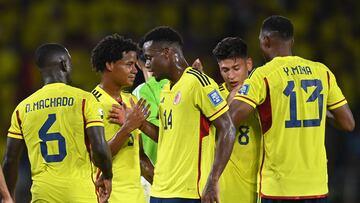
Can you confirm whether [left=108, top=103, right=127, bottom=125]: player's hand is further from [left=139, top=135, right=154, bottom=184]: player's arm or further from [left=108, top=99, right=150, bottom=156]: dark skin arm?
[left=139, top=135, right=154, bottom=184]: player's arm


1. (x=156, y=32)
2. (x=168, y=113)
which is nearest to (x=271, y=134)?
(x=168, y=113)

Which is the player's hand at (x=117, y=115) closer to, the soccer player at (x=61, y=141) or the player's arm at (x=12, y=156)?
the soccer player at (x=61, y=141)

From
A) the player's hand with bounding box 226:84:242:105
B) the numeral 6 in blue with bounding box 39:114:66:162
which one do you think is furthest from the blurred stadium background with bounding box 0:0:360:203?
the numeral 6 in blue with bounding box 39:114:66:162

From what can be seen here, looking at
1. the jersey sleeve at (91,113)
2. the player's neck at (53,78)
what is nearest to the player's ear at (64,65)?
the player's neck at (53,78)

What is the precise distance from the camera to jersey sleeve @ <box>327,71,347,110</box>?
6.33 meters

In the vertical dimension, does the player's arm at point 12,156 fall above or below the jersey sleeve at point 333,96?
below

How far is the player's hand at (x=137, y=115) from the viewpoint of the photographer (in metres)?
6.48

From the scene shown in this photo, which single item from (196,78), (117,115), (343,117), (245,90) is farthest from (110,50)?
(343,117)

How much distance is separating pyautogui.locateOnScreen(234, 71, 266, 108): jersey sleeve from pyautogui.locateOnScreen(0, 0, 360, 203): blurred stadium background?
9454 mm

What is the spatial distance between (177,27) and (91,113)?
11408mm

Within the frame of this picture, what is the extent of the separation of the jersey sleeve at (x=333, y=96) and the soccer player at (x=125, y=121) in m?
1.49

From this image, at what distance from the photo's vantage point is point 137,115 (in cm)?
652

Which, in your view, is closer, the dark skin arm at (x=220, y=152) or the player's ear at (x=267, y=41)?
the dark skin arm at (x=220, y=152)

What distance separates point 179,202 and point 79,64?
33.7ft
